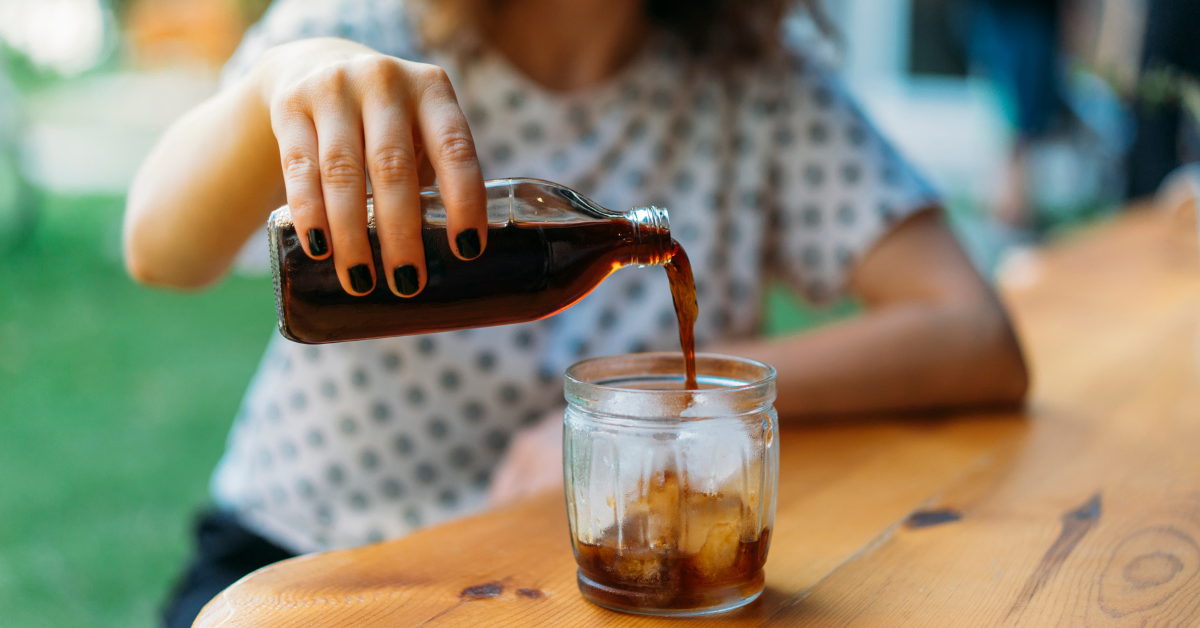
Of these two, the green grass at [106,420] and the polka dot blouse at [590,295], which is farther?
the green grass at [106,420]

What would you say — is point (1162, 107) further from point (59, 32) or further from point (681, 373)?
point (59, 32)

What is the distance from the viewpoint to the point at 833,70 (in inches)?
51.2

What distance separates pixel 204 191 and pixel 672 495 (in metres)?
0.43

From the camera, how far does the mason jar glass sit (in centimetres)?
55

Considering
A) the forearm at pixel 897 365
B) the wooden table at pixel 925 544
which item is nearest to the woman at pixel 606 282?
the forearm at pixel 897 365

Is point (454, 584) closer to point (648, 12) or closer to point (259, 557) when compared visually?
point (259, 557)

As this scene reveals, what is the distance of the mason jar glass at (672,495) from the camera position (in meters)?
0.55

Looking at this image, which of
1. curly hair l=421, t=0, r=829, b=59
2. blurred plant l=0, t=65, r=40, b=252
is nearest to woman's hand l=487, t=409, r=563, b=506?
curly hair l=421, t=0, r=829, b=59

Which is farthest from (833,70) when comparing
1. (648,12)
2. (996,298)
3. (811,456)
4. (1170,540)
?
(1170,540)

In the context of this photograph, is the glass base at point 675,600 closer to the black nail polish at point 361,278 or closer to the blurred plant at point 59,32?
the black nail polish at point 361,278

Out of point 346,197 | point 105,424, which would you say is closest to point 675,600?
point 346,197

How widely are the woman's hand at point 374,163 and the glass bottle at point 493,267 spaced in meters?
0.01

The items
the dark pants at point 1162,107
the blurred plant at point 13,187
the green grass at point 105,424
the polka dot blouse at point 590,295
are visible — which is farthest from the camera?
the blurred plant at point 13,187

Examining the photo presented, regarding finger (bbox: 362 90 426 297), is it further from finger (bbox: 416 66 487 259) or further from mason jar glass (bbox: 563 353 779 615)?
mason jar glass (bbox: 563 353 779 615)
